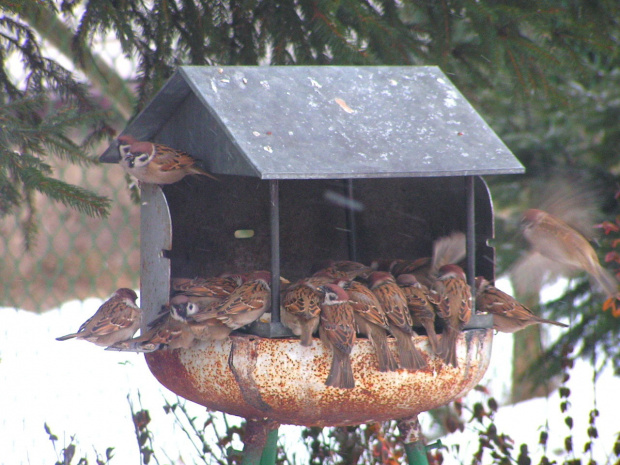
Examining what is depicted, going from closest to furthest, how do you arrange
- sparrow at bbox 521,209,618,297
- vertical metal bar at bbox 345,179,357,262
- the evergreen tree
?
the evergreen tree → sparrow at bbox 521,209,618,297 → vertical metal bar at bbox 345,179,357,262

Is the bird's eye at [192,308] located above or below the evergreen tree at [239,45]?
below

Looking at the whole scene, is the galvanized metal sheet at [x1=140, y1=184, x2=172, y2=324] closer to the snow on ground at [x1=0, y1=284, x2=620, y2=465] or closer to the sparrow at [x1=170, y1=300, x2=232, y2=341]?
the sparrow at [x1=170, y1=300, x2=232, y2=341]

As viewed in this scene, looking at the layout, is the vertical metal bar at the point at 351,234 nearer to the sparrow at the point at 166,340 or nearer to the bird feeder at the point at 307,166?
the bird feeder at the point at 307,166

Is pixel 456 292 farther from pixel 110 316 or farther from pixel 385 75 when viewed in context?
pixel 110 316

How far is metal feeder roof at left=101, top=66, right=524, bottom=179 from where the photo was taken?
6.75ft

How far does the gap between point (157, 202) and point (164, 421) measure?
244 cm

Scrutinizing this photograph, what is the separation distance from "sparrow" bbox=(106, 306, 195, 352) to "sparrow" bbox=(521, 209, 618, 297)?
1.35 m

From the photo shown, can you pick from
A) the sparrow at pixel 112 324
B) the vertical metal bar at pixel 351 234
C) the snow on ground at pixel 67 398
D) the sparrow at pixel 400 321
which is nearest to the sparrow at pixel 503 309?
the sparrow at pixel 400 321

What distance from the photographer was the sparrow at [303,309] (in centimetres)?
211

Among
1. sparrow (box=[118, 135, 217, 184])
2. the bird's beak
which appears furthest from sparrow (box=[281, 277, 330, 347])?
the bird's beak

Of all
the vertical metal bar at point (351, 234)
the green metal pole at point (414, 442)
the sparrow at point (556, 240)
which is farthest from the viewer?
the vertical metal bar at point (351, 234)

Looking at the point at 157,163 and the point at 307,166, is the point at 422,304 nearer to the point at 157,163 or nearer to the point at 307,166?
the point at 307,166

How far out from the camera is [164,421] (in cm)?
453

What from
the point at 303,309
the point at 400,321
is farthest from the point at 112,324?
the point at 400,321
